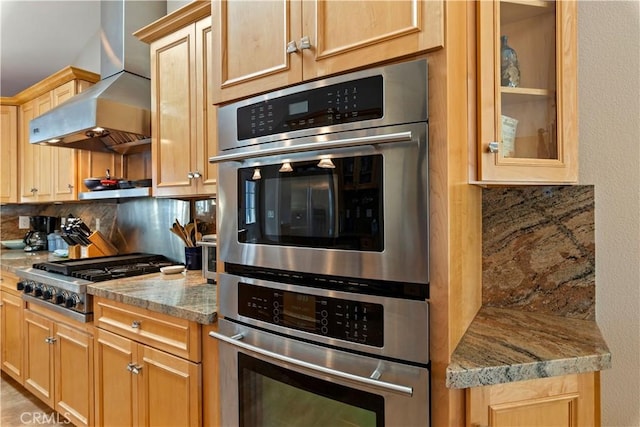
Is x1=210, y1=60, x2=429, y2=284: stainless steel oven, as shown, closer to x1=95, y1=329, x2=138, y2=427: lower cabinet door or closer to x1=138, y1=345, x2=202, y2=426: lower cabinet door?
x1=138, y1=345, x2=202, y2=426: lower cabinet door

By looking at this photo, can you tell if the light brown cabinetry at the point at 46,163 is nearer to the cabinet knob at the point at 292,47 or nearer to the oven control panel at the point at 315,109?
the oven control panel at the point at 315,109

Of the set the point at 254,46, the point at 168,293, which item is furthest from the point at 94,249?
the point at 254,46

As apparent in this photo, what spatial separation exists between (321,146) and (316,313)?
487 mm

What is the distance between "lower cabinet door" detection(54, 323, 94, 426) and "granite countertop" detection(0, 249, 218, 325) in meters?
0.34

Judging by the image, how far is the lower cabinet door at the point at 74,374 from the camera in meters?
1.91

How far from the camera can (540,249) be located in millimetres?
1369

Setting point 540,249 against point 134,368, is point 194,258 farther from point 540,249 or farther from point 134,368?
point 540,249

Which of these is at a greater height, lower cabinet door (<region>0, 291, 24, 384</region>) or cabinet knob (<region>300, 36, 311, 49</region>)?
cabinet knob (<region>300, 36, 311, 49</region>)

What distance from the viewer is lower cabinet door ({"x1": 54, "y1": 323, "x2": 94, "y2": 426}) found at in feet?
6.26

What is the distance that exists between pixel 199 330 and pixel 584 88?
1.66m

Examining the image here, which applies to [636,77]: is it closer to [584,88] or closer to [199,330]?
[584,88]

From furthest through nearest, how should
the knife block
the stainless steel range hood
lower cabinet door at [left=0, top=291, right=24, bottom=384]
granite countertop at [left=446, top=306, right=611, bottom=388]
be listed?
the knife block → lower cabinet door at [left=0, top=291, right=24, bottom=384] → the stainless steel range hood → granite countertop at [left=446, top=306, right=611, bottom=388]

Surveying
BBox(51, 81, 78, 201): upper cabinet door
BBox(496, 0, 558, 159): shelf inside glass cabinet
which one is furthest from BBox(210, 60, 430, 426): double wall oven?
BBox(51, 81, 78, 201): upper cabinet door

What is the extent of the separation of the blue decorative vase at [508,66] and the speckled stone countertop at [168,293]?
131 centimetres
